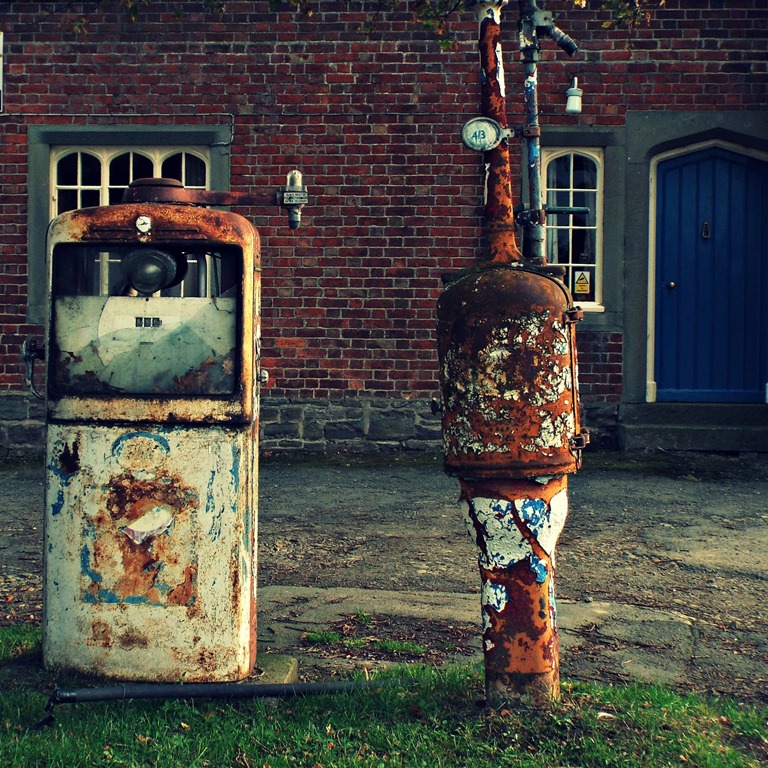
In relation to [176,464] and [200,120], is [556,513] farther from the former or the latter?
[200,120]

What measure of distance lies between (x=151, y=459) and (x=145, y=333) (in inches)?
19.7

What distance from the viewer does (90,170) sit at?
10.6 metres

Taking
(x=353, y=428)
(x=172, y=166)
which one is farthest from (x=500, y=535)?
(x=172, y=166)

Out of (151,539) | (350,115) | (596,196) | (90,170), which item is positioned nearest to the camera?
(151,539)

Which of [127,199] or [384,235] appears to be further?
[384,235]

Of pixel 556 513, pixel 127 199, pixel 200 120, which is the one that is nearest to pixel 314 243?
pixel 200 120

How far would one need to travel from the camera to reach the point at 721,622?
5328 mm

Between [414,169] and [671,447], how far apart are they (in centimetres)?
365

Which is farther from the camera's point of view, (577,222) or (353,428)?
(577,222)

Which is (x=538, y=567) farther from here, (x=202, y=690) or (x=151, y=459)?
(x=151, y=459)

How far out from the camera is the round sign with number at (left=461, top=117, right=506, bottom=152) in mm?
3742

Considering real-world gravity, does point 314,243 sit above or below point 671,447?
above

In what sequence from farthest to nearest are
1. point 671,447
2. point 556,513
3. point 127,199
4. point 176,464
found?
point 671,447 < point 127,199 < point 176,464 < point 556,513

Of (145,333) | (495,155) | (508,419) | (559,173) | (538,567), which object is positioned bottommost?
(538,567)
